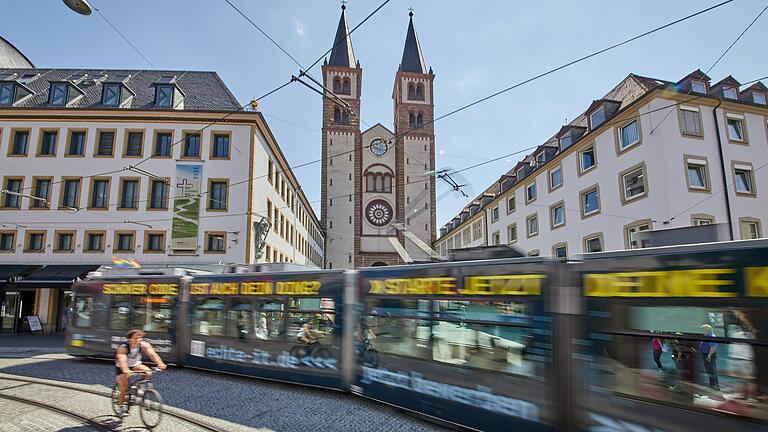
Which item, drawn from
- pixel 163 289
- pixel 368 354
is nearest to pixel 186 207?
pixel 163 289

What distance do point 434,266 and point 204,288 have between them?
6872 millimetres

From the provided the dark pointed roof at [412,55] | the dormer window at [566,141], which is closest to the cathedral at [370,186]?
the dark pointed roof at [412,55]

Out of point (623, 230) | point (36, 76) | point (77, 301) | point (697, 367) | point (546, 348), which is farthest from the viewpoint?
point (36, 76)

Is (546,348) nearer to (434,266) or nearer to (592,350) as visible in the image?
(592,350)

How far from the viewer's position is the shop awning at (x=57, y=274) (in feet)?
67.9

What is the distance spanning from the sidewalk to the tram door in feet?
4.02

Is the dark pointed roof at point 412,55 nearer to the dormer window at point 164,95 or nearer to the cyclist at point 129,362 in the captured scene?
the dormer window at point 164,95

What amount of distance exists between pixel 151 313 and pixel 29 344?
10.3m

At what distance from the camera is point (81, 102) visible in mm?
25469

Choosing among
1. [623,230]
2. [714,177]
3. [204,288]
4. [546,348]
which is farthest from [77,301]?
[714,177]

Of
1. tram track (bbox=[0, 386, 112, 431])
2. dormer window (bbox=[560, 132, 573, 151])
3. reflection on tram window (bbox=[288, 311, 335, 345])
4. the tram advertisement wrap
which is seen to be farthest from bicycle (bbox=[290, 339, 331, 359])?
dormer window (bbox=[560, 132, 573, 151])

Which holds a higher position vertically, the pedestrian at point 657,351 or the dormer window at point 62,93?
the dormer window at point 62,93

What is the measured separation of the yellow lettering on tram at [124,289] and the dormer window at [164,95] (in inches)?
586

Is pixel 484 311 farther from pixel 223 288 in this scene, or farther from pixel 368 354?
pixel 223 288
